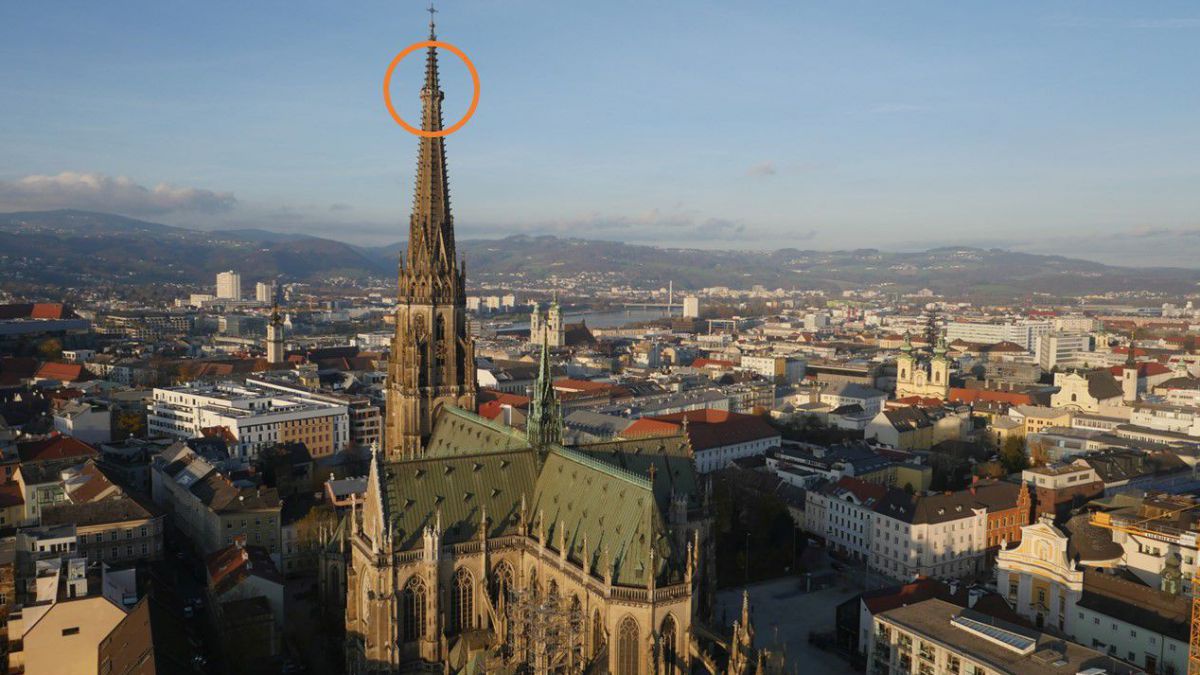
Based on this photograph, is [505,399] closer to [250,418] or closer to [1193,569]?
[250,418]

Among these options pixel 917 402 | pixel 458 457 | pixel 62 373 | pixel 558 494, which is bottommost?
pixel 917 402

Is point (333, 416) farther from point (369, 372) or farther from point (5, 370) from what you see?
point (5, 370)

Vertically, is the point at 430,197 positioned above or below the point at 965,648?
above

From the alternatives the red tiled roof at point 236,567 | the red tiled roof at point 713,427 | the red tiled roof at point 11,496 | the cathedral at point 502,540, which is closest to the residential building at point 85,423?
the red tiled roof at point 11,496

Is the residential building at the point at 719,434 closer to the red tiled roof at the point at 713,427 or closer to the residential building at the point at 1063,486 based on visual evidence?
the red tiled roof at the point at 713,427

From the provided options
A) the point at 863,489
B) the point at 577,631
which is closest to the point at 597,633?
the point at 577,631

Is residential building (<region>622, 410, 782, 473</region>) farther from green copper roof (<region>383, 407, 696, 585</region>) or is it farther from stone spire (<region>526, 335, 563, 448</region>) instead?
stone spire (<region>526, 335, 563, 448</region>)
